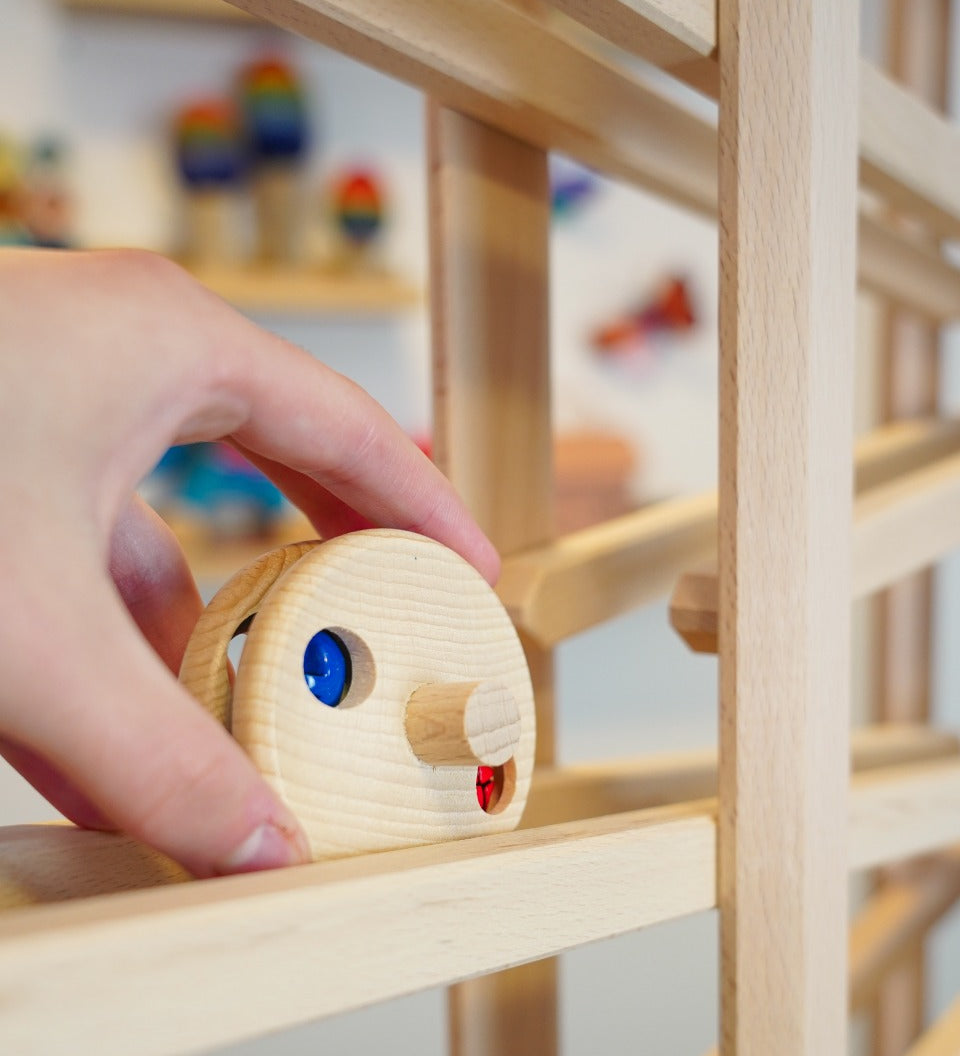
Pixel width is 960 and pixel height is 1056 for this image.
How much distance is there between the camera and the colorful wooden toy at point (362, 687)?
283 mm

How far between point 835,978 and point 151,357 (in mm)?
306

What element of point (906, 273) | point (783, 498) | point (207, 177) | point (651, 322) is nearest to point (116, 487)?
point (783, 498)

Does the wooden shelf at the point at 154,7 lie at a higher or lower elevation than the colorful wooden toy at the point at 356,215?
higher

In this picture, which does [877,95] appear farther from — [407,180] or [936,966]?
[936,966]

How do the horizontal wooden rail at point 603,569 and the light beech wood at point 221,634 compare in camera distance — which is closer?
the light beech wood at point 221,634

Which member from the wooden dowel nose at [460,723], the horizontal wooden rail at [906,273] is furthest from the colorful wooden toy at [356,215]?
the wooden dowel nose at [460,723]

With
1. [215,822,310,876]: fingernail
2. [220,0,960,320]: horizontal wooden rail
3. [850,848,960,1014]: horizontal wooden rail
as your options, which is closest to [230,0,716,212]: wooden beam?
[220,0,960,320]: horizontal wooden rail

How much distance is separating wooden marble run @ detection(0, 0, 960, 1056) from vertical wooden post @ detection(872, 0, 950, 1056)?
0.40 metres

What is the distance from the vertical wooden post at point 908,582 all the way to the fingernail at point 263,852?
772 mm

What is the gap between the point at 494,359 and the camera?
522mm

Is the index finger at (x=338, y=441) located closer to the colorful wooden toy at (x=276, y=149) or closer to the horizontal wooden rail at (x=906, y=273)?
the horizontal wooden rail at (x=906, y=273)

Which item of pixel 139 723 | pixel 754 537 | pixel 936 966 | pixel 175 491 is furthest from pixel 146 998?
pixel 936 966

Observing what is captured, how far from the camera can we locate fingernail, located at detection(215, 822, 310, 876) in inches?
10.6

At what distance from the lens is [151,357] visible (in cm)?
26
